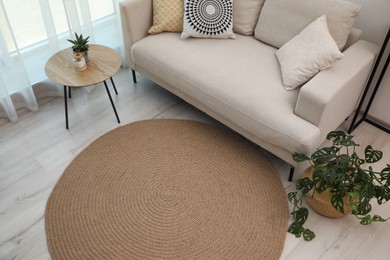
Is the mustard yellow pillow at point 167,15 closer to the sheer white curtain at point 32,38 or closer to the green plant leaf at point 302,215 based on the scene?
the sheer white curtain at point 32,38

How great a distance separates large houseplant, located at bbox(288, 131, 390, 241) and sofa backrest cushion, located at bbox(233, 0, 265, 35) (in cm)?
102

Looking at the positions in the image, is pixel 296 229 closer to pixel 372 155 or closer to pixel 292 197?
pixel 292 197

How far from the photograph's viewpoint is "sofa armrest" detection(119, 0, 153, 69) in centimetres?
240

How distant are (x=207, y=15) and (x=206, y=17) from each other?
2 centimetres

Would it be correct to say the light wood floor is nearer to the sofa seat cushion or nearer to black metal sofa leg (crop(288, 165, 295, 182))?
black metal sofa leg (crop(288, 165, 295, 182))

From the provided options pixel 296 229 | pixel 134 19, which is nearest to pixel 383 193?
pixel 296 229

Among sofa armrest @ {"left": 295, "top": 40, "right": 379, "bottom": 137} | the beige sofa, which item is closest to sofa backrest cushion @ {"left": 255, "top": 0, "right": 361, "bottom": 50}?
the beige sofa

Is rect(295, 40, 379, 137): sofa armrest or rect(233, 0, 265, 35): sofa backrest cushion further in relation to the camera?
rect(233, 0, 265, 35): sofa backrest cushion

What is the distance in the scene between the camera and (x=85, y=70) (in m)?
2.26

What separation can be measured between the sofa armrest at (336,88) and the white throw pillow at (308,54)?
2.7 inches

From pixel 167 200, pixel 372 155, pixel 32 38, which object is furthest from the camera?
pixel 32 38

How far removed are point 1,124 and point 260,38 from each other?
1.83 m

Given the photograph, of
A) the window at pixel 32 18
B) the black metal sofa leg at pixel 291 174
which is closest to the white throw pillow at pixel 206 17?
the window at pixel 32 18

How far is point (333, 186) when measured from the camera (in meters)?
1.77
